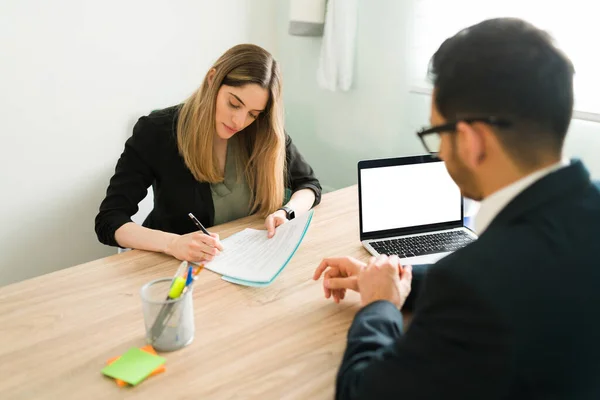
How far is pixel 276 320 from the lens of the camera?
106cm

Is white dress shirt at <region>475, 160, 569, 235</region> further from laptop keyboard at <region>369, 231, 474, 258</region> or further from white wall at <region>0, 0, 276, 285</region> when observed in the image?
white wall at <region>0, 0, 276, 285</region>

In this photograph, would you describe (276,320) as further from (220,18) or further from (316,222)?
(220,18)

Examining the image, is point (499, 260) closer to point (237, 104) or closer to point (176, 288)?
point (176, 288)

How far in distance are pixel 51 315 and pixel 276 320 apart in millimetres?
468

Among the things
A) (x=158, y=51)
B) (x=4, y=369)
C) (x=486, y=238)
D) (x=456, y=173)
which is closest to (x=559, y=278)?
(x=486, y=238)

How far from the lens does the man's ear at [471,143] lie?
696 millimetres

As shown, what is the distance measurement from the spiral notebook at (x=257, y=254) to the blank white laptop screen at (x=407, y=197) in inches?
7.0

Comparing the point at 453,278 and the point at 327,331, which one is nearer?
the point at 453,278

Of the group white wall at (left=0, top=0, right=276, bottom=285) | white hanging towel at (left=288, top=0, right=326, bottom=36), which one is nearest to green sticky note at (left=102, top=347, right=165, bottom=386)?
white wall at (left=0, top=0, right=276, bottom=285)

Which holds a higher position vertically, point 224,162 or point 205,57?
point 205,57

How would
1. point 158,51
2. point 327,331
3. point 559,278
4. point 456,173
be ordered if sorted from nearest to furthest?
point 559,278 → point 456,173 → point 327,331 → point 158,51

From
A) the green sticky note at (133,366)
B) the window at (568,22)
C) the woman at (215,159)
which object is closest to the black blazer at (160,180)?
the woman at (215,159)

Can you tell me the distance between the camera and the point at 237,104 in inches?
61.4

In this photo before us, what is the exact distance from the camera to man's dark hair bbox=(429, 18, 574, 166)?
66 cm
